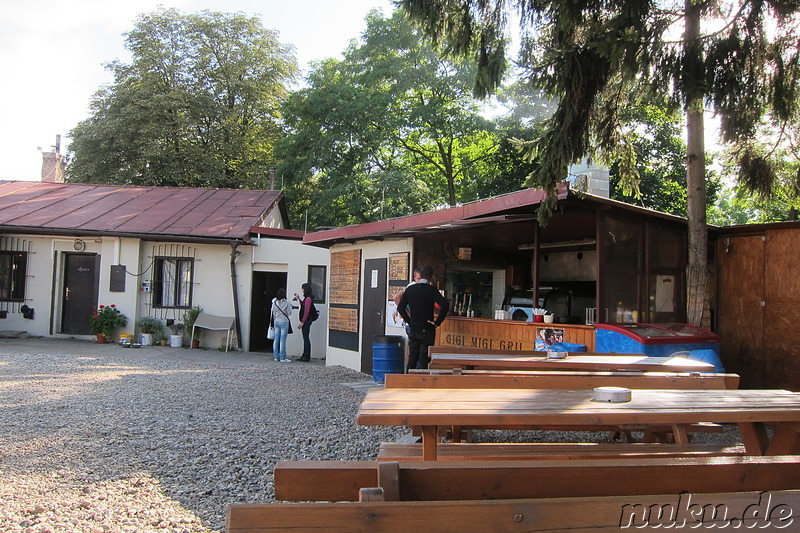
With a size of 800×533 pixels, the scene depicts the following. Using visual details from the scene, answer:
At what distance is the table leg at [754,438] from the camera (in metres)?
3.05

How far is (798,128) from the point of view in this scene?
799cm

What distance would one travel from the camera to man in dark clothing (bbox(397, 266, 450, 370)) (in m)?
8.05

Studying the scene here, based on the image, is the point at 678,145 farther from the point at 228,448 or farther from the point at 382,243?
the point at 228,448

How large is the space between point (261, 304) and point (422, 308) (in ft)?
30.5

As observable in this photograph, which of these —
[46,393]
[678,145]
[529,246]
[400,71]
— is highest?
[400,71]

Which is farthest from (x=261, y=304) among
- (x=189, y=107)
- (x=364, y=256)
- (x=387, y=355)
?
(x=189, y=107)

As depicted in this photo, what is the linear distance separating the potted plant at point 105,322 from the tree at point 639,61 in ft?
38.9

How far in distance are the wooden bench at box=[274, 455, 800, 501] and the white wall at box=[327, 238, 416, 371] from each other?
8134mm

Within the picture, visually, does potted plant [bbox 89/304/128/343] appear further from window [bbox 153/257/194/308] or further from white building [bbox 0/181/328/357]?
window [bbox 153/257/194/308]

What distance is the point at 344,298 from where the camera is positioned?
12.2 metres

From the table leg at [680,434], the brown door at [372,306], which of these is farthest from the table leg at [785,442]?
the brown door at [372,306]

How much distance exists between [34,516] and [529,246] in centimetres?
857

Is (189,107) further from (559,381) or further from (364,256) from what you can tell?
(559,381)

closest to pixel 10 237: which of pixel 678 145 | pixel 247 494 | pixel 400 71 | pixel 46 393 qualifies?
pixel 46 393
